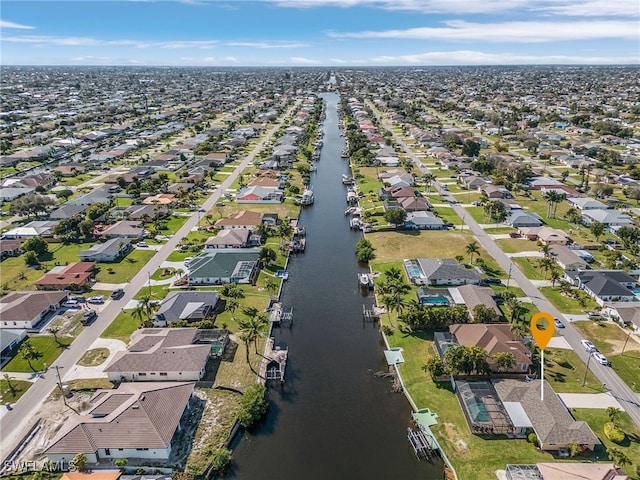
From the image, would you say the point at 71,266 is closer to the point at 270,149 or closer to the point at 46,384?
the point at 46,384

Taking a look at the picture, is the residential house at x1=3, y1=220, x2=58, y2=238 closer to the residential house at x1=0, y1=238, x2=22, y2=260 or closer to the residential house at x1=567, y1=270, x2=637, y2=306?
the residential house at x1=0, y1=238, x2=22, y2=260

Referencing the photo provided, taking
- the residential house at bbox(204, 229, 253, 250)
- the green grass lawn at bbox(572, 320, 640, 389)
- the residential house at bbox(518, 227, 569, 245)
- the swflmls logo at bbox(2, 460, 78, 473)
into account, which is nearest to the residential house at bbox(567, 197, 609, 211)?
the residential house at bbox(518, 227, 569, 245)

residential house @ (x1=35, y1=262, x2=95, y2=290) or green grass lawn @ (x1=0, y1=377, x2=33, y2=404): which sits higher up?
residential house @ (x1=35, y1=262, x2=95, y2=290)

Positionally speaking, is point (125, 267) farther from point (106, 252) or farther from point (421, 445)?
point (421, 445)

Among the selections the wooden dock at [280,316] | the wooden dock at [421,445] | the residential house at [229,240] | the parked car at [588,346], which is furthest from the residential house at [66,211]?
the parked car at [588,346]

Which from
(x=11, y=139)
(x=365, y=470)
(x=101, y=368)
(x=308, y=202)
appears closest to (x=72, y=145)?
(x=11, y=139)

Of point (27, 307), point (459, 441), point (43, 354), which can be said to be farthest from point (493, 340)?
point (27, 307)
